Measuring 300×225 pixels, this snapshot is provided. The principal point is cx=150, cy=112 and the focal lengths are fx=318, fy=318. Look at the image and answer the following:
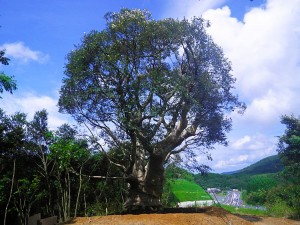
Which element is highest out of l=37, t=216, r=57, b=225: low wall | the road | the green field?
the green field

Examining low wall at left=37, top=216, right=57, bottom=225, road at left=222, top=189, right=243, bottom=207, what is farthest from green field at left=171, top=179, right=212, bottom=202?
low wall at left=37, top=216, right=57, bottom=225

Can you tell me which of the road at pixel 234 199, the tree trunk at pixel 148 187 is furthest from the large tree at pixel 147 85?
the road at pixel 234 199

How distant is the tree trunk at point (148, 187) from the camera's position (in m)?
12.5

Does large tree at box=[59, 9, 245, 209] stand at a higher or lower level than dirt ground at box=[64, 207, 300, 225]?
higher

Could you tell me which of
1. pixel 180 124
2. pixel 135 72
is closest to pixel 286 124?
pixel 180 124

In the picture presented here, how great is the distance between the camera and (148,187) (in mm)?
12648

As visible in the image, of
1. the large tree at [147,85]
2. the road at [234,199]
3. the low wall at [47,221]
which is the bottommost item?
the road at [234,199]

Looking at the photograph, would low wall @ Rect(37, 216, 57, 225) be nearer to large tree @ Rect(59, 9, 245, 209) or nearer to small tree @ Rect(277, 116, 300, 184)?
large tree @ Rect(59, 9, 245, 209)

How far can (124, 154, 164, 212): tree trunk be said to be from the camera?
12516 millimetres

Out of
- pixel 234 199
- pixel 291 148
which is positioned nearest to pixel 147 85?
pixel 291 148

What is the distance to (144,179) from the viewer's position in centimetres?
1275

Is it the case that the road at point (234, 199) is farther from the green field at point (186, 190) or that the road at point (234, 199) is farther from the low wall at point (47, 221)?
the low wall at point (47, 221)

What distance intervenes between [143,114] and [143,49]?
2.49 m

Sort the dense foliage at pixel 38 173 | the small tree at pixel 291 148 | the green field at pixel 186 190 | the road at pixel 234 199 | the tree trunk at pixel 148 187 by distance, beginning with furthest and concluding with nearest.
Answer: the road at pixel 234 199, the green field at pixel 186 190, the small tree at pixel 291 148, the dense foliage at pixel 38 173, the tree trunk at pixel 148 187
